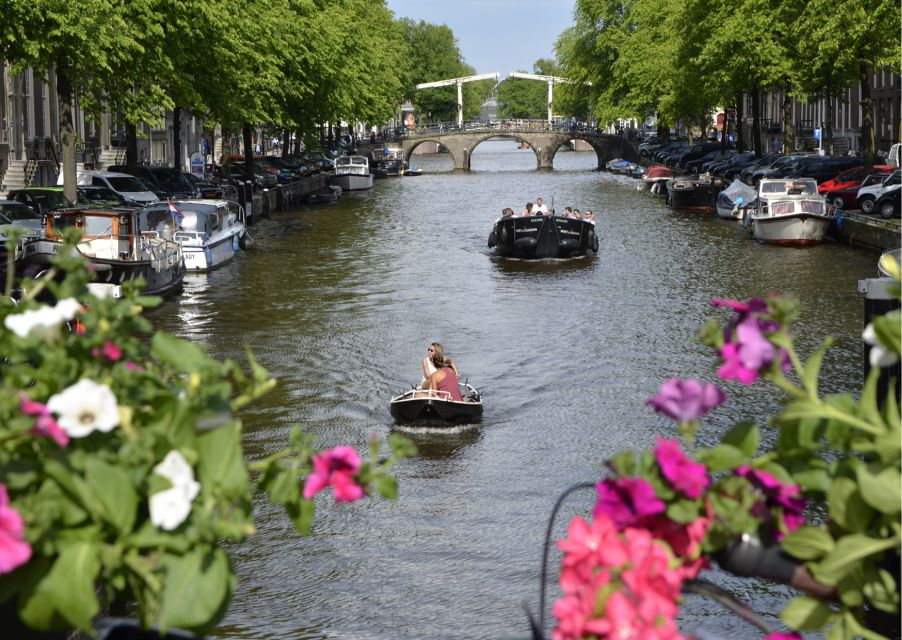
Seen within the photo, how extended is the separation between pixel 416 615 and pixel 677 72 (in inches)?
2453

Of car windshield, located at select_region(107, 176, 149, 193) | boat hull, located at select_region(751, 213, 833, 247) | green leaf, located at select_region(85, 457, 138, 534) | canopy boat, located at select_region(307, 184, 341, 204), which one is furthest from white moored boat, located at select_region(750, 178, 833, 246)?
green leaf, located at select_region(85, 457, 138, 534)

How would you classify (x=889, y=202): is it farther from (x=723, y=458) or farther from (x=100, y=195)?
(x=723, y=458)

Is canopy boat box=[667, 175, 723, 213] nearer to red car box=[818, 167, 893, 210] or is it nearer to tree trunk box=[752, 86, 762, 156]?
tree trunk box=[752, 86, 762, 156]

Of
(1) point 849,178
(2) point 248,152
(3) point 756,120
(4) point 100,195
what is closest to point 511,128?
(3) point 756,120

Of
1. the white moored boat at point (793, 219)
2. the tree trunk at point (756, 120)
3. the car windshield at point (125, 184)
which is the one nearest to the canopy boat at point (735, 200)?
the white moored boat at point (793, 219)

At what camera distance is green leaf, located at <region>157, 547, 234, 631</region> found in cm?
375

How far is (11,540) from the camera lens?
3.56 metres

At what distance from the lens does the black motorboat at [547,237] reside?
41344 mm

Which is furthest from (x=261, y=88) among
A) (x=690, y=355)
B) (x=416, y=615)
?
(x=416, y=615)

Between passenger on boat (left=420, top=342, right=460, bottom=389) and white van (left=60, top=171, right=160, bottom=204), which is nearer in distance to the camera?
A: passenger on boat (left=420, top=342, right=460, bottom=389)

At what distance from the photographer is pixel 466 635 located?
1206cm

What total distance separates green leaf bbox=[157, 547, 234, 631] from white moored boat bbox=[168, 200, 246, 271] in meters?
32.6

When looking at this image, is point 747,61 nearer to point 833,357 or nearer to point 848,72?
point 848,72

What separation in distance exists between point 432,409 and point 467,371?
4.90m
